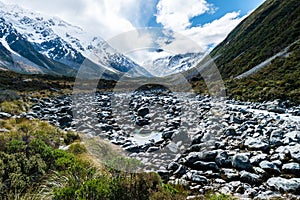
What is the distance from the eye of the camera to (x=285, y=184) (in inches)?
217

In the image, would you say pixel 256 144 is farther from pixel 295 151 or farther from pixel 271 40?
pixel 271 40

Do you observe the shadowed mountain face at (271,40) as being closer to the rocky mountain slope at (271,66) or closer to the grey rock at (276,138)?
the rocky mountain slope at (271,66)

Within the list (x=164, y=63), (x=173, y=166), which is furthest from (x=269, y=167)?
(x=164, y=63)

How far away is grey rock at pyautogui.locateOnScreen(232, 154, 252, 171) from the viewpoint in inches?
261

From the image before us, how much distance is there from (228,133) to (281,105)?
18.6 ft

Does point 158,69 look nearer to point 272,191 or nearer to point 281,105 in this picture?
point 281,105

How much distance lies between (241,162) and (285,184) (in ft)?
4.47

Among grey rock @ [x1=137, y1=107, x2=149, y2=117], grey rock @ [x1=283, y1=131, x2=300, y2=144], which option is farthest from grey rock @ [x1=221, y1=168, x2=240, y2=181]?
grey rock @ [x1=137, y1=107, x2=149, y2=117]

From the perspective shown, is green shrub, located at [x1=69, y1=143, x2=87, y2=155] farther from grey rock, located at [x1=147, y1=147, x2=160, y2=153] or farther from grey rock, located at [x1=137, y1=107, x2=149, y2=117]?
grey rock, located at [x1=137, y1=107, x2=149, y2=117]

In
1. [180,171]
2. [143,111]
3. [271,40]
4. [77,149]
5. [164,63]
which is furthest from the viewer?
[271,40]

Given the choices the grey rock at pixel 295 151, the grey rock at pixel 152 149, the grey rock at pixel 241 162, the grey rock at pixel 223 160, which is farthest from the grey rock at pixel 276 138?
the grey rock at pixel 152 149

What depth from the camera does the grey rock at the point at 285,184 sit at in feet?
17.5

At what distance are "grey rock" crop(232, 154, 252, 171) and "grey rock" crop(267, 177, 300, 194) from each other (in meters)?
0.82

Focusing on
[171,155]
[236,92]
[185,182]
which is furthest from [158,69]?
[185,182]
